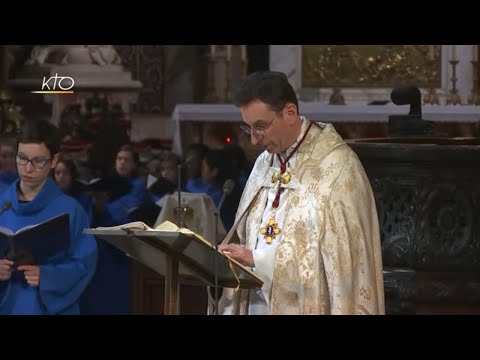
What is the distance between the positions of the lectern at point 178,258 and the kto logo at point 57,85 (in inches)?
256

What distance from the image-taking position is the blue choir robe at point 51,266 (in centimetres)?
738

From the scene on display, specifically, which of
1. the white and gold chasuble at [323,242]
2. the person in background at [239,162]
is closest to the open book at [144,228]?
the white and gold chasuble at [323,242]

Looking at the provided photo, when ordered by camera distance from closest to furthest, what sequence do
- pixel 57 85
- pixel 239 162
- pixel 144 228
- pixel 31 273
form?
pixel 144 228, pixel 31 273, pixel 239 162, pixel 57 85

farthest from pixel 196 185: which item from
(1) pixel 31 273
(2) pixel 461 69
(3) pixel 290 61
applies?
(2) pixel 461 69

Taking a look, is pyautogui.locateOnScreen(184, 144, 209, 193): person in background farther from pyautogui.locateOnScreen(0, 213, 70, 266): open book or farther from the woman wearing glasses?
pyautogui.locateOnScreen(0, 213, 70, 266): open book

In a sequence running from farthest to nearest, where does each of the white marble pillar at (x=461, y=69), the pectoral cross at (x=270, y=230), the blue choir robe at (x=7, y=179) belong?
the white marble pillar at (x=461, y=69), the blue choir robe at (x=7, y=179), the pectoral cross at (x=270, y=230)

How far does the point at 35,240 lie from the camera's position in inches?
286

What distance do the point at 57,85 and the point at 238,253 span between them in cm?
743

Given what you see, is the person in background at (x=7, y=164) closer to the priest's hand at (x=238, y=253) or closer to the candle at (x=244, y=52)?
the priest's hand at (x=238, y=253)

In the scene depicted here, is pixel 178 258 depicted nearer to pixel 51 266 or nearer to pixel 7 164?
pixel 51 266

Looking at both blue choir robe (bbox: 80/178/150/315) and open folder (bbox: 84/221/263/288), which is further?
blue choir robe (bbox: 80/178/150/315)

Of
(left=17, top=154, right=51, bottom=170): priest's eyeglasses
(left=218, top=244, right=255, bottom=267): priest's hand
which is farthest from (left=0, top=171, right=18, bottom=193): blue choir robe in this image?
(left=218, top=244, right=255, bottom=267): priest's hand

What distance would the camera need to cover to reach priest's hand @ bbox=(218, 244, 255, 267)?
5.77 m

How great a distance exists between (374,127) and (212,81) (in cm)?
200
